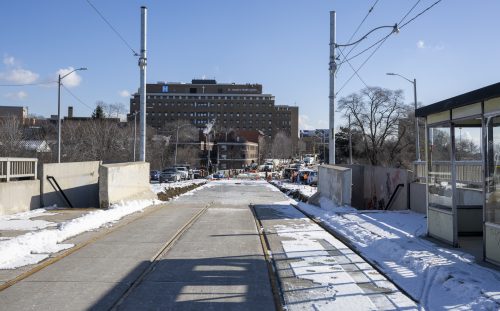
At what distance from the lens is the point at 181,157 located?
373ft

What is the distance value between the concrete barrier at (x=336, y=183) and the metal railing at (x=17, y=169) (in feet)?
39.5

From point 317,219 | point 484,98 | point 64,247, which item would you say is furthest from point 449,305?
point 317,219

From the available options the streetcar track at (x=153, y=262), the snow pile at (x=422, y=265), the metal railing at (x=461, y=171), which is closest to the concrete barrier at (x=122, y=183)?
the streetcar track at (x=153, y=262)

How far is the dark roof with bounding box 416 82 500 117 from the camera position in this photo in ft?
28.7

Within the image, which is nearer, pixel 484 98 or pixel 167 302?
pixel 167 302

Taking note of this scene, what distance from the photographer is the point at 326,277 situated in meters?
8.49

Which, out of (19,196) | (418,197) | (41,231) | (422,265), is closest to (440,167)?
(422,265)

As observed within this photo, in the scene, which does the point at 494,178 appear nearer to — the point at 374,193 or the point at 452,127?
the point at 452,127

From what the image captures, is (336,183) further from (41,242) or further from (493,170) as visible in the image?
(41,242)

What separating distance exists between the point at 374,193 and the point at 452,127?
14115mm

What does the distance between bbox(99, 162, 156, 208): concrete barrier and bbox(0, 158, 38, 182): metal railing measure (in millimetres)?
2719

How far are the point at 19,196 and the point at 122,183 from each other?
4351 mm

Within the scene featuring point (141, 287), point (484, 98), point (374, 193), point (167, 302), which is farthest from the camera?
point (374, 193)

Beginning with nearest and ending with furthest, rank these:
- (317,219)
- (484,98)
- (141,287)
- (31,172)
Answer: (141,287)
(484,98)
(317,219)
(31,172)
